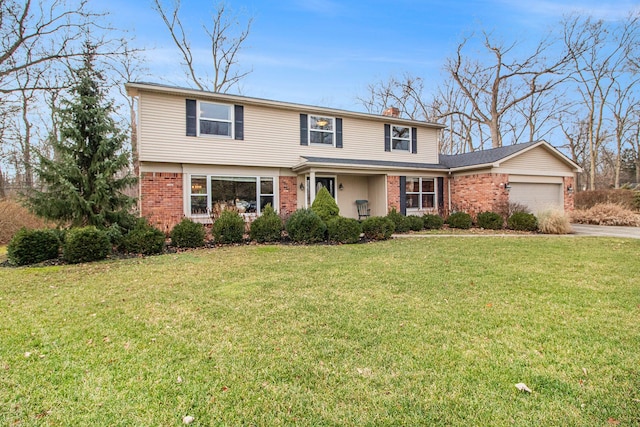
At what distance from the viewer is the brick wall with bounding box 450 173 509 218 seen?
1360cm

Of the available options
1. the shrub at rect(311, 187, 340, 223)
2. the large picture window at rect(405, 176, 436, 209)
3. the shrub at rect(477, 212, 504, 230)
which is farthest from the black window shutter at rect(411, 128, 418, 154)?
the shrub at rect(311, 187, 340, 223)

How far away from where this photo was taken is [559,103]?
2764cm

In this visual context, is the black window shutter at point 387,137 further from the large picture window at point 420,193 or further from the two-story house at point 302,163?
the large picture window at point 420,193

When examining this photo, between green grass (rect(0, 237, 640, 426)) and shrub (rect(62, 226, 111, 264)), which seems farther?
shrub (rect(62, 226, 111, 264))

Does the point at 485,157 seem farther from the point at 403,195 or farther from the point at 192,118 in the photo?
the point at 192,118

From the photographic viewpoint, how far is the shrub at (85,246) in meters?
6.95

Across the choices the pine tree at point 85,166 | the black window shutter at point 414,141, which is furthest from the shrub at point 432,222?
the pine tree at point 85,166

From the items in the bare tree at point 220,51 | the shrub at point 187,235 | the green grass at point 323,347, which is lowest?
the green grass at point 323,347

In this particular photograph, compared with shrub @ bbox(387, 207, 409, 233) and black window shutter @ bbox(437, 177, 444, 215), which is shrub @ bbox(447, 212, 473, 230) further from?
shrub @ bbox(387, 207, 409, 233)

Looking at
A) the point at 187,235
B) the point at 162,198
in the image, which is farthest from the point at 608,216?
the point at 162,198

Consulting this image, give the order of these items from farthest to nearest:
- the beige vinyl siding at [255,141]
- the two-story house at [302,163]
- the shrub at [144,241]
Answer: the two-story house at [302,163], the beige vinyl siding at [255,141], the shrub at [144,241]

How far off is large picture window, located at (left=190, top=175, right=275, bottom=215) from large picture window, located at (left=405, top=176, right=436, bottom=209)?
645cm

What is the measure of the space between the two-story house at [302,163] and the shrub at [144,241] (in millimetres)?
2615

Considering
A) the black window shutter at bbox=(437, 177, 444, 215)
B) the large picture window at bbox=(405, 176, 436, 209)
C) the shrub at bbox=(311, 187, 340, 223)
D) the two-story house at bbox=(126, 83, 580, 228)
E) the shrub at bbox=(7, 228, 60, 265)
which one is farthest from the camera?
the black window shutter at bbox=(437, 177, 444, 215)
